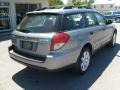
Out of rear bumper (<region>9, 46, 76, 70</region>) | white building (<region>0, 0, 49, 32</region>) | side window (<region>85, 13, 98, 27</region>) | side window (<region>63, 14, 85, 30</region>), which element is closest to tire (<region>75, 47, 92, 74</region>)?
rear bumper (<region>9, 46, 76, 70</region>)

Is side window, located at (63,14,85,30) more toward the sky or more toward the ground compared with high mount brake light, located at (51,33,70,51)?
more toward the sky

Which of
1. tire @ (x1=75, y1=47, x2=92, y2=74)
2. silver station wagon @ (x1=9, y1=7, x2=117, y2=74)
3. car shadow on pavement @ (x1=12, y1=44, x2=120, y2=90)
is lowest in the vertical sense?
car shadow on pavement @ (x1=12, y1=44, x2=120, y2=90)

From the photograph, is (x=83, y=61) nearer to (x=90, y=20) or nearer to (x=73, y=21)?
(x=73, y=21)

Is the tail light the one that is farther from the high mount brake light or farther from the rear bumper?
the rear bumper

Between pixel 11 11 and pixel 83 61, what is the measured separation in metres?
13.0

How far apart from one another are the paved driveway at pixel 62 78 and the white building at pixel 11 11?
10419 millimetres

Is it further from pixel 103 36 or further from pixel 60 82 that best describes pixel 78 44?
pixel 103 36

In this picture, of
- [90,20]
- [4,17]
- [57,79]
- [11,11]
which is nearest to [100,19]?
[90,20]

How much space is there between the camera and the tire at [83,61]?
5043mm

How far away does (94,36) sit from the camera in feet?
19.4

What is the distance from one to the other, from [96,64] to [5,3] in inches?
480

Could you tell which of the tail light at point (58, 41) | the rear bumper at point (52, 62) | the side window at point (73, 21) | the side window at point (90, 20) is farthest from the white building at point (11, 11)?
the tail light at point (58, 41)

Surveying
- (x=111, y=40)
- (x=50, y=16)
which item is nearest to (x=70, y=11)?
(x=50, y=16)

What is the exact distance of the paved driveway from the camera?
15.5ft
